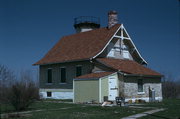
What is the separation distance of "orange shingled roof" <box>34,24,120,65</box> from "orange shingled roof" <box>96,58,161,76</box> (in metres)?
1.35

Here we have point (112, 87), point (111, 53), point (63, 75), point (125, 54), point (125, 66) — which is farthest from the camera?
point (125, 54)

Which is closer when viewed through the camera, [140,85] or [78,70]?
[140,85]

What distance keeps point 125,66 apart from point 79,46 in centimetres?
585

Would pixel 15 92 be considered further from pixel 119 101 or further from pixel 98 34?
pixel 98 34

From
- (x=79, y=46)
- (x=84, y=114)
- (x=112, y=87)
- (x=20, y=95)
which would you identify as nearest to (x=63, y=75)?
(x=79, y=46)

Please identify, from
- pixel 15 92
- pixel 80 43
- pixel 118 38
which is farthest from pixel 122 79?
pixel 15 92

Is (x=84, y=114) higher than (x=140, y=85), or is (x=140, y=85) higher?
(x=140, y=85)

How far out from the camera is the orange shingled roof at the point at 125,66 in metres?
26.1

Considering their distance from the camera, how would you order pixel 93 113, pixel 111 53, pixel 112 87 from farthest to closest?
pixel 111 53 < pixel 112 87 < pixel 93 113

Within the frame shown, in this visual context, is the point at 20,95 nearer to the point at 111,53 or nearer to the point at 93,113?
the point at 93,113

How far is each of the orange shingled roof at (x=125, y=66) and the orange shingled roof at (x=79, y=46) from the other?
1351 mm

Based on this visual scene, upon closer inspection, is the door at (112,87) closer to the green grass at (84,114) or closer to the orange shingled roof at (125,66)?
the orange shingled roof at (125,66)

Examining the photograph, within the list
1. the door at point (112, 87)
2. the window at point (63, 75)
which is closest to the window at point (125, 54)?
the door at point (112, 87)

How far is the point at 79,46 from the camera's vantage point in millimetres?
30812
